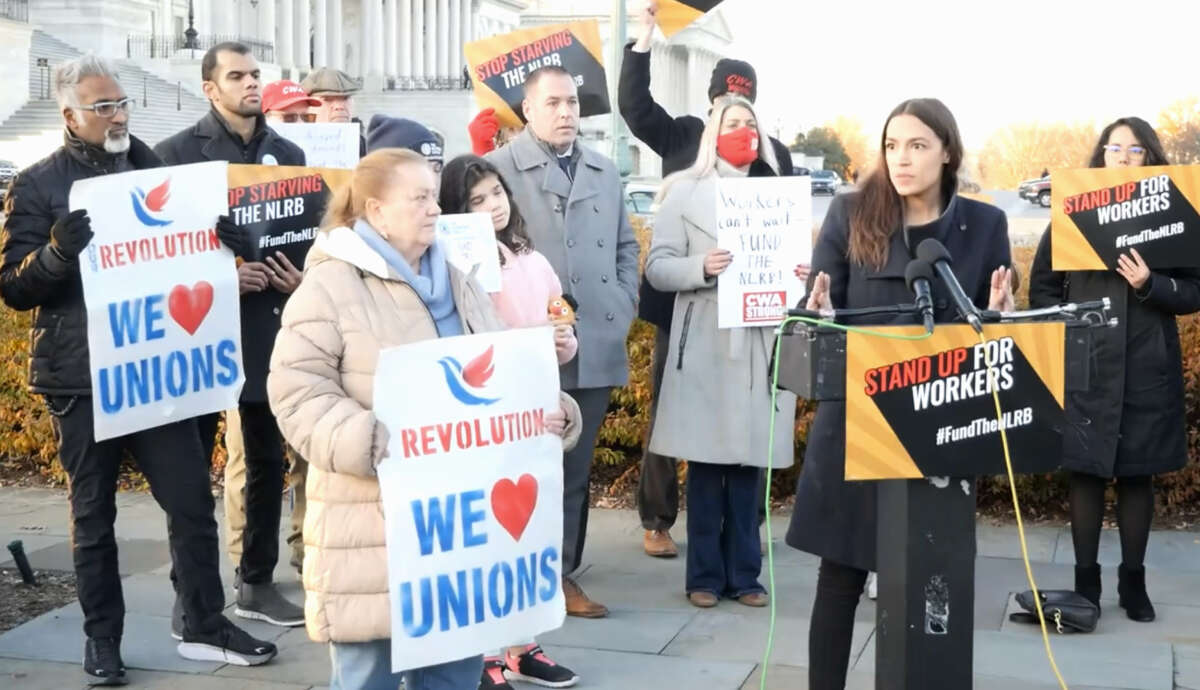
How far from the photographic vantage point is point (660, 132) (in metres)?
7.24

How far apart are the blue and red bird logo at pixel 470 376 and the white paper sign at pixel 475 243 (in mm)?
1117

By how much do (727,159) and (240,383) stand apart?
7.40ft

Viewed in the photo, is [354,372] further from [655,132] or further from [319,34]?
[319,34]

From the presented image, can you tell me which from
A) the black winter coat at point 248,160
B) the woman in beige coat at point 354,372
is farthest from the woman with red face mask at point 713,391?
the woman in beige coat at point 354,372

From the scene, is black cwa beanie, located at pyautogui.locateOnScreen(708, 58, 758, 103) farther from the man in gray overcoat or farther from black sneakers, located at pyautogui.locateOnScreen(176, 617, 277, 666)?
black sneakers, located at pyautogui.locateOnScreen(176, 617, 277, 666)

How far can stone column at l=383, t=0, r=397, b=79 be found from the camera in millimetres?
97375

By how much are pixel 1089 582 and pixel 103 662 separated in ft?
12.5

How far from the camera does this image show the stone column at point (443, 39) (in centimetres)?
10581

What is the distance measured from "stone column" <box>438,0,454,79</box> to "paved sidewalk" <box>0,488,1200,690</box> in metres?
100

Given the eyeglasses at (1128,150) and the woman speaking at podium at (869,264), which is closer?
the woman speaking at podium at (869,264)

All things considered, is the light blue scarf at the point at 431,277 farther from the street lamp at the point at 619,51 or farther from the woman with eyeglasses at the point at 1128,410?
the street lamp at the point at 619,51

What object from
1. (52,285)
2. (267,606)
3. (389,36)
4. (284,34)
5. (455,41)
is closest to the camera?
(52,285)

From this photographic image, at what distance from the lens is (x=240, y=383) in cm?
593

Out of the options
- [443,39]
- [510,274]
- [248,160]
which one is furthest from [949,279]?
[443,39]
